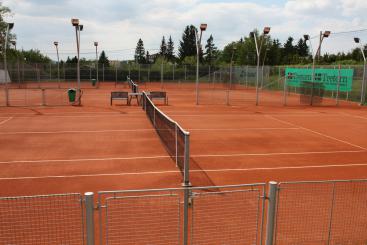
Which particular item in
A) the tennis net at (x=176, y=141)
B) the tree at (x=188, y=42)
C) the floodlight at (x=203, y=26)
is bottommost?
the tennis net at (x=176, y=141)

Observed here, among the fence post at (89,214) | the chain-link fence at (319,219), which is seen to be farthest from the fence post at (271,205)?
the fence post at (89,214)

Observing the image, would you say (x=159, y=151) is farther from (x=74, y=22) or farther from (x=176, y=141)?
(x=74, y=22)

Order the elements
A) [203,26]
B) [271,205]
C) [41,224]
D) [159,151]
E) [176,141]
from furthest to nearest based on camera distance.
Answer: [203,26] → [159,151] → [176,141] → [41,224] → [271,205]

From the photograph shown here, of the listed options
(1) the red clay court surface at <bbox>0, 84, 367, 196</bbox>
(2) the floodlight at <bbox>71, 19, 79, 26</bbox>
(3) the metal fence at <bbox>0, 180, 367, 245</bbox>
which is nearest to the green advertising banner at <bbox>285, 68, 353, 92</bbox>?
(1) the red clay court surface at <bbox>0, 84, 367, 196</bbox>

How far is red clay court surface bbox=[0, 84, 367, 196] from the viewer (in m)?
10.5

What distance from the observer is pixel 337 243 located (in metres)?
6.34

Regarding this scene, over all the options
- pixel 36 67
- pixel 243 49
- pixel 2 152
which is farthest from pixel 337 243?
pixel 243 49

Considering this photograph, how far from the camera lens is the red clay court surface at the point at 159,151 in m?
10.5

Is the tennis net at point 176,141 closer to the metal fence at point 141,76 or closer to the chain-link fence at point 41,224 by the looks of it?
the chain-link fence at point 41,224

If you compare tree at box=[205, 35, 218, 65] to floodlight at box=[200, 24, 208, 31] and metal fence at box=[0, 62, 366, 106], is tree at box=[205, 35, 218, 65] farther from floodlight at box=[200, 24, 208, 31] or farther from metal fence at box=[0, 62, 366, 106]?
floodlight at box=[200, 24, 208, 31]

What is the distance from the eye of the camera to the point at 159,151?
13.6 meters

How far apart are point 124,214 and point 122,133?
33.9 ft

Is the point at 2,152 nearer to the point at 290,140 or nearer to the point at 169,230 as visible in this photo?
the point at 169,230

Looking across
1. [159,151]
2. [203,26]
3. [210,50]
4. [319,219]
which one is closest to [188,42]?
[210,50]
